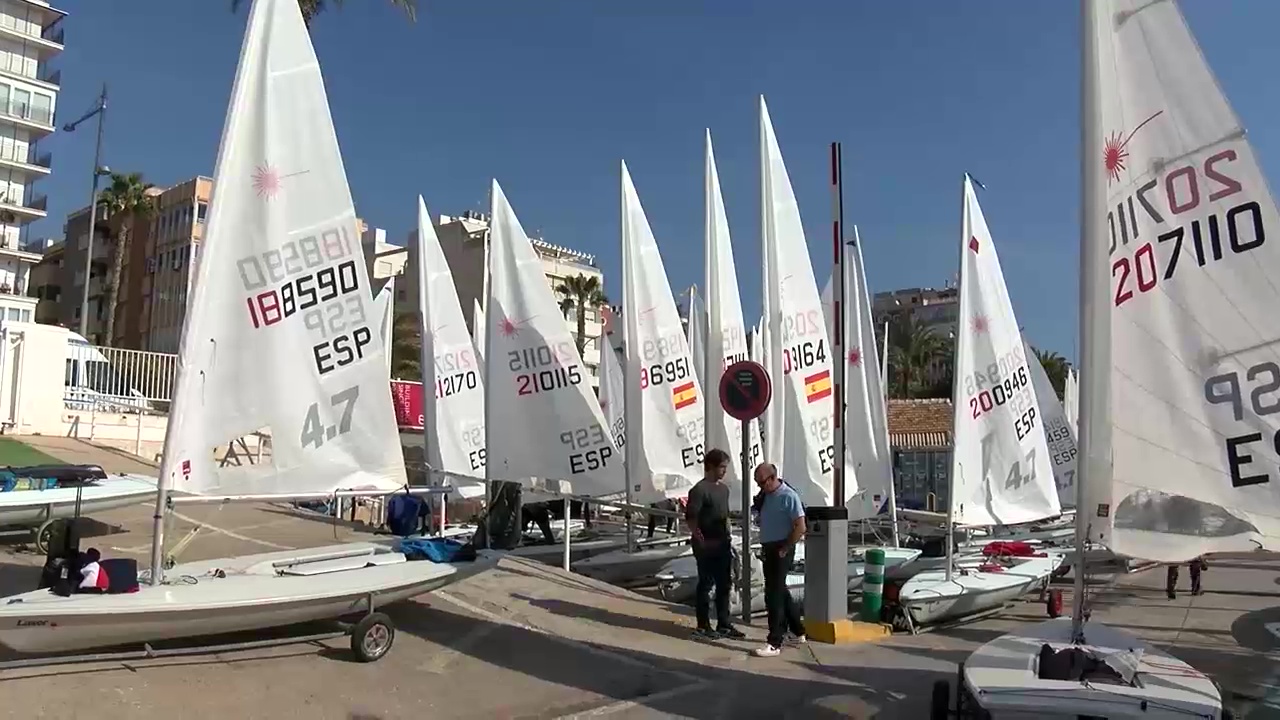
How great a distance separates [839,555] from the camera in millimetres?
7996

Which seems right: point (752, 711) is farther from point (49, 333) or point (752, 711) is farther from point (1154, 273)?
point (49, 333)

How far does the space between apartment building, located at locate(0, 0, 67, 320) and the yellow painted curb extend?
179 ft

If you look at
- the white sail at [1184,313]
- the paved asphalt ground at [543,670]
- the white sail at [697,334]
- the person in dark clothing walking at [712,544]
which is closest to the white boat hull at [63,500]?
the paved asphalt ground at [543,670]

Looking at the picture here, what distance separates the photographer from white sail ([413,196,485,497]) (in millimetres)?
16188

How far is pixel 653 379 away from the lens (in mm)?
15406

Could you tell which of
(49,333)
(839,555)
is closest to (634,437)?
(839,555)

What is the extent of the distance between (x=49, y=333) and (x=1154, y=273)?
66.8ft

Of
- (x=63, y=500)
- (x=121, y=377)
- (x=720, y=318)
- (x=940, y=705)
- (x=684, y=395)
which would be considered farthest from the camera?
(x=121, y=377)

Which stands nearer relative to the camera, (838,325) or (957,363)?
(838,325)

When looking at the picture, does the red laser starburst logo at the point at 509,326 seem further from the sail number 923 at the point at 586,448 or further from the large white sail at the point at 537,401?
the sail number 923 at the point at 586,448

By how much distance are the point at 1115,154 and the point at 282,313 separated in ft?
19.3

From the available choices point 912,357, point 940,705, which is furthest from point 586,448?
point 912,357

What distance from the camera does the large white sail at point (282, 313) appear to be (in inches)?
263

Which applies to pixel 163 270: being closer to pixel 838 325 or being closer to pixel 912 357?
pixel 912 357
